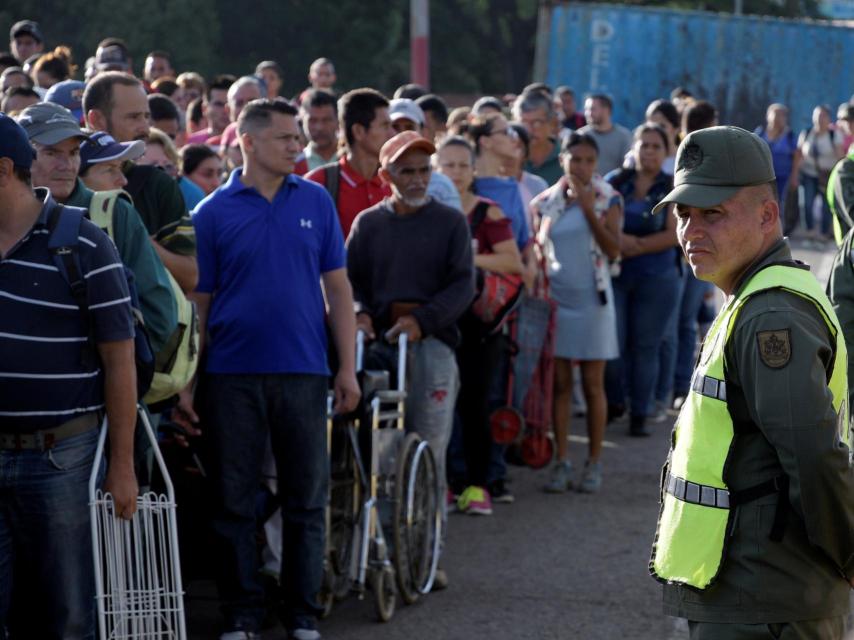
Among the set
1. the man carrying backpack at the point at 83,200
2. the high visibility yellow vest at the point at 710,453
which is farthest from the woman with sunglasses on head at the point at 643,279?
the high visibility yellow vest at the point at 710,453

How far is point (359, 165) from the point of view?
26.9 feet

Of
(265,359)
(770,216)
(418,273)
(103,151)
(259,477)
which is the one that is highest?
(770,216)

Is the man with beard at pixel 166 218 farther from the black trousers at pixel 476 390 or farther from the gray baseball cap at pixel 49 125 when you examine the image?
the black trousers at pixel 476 390

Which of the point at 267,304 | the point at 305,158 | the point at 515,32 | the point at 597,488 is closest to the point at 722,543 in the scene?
the point at 267,304

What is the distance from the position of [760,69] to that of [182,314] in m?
24.4

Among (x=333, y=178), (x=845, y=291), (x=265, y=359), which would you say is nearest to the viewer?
(x=845, y=291)

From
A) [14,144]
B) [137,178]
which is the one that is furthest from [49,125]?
[137,178]

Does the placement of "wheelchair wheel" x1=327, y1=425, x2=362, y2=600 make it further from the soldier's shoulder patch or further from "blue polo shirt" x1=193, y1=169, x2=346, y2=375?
the soldier's shoulder patch

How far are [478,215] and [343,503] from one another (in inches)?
94.1

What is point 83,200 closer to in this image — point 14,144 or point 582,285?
point 14,144

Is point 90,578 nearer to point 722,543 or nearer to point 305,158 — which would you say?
point 722,543

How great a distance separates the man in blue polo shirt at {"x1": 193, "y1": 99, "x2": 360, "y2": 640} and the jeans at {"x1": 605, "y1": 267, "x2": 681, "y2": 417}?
4964 millimetres

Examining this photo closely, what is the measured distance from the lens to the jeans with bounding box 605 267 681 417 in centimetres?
1109

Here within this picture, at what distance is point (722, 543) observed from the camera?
3516 mm
